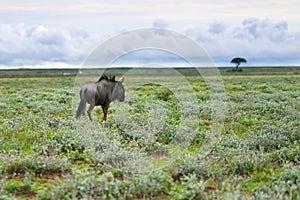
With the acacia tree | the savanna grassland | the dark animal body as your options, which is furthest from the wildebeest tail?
the acacia tree

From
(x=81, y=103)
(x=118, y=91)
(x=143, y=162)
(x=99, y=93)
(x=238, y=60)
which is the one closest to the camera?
(x=143, y=162)

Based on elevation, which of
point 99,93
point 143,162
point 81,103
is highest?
point 99,93

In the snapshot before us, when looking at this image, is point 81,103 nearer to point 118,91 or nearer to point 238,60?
point 118,91

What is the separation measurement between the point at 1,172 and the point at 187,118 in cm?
900

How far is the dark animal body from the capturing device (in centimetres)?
1414

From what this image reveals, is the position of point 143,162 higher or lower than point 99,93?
lower

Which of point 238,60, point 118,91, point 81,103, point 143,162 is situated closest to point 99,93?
point 81,103

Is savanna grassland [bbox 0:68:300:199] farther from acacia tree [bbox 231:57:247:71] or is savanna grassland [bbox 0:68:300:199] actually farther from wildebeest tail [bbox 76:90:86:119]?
acacia tree [bbox 231:57:247:71]

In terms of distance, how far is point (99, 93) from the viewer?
47.2 feet

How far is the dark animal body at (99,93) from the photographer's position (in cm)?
1414

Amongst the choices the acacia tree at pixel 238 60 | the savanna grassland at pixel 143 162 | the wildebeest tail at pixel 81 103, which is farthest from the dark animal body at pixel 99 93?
the acacia tree at pixel 238 60

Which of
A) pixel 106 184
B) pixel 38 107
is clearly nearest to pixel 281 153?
pixel 106 184

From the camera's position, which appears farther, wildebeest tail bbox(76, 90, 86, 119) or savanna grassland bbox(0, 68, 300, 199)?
wildebeest tail bbox(76, 90, 86, 119)

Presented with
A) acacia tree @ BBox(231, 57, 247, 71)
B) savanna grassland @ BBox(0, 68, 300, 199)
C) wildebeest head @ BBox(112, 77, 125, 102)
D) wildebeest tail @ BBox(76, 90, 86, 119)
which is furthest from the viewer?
acacia tree @ BBox(231, 57, 247, 71)
